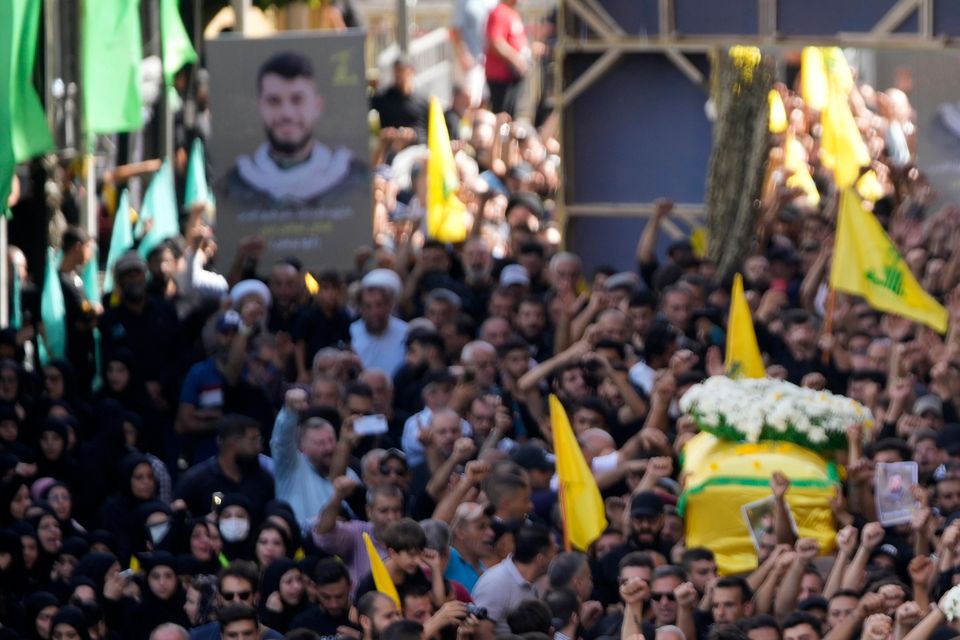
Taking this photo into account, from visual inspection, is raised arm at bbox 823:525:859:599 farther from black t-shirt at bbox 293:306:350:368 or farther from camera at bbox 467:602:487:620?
black t-shirt at bbox 293:306:350:368

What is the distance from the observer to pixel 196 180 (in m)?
22.7

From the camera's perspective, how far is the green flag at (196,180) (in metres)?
22.6

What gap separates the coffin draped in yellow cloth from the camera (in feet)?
48.7

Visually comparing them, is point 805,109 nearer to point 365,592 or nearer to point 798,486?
point 798,486

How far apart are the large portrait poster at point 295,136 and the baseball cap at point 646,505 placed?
5.37 metres

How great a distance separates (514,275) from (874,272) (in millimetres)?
2489

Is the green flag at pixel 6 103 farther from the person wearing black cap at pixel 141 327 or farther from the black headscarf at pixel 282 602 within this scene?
the black headscarf at pixel 282 602

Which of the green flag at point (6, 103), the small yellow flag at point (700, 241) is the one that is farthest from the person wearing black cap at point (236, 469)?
the small yellow flag at point (700, 241)

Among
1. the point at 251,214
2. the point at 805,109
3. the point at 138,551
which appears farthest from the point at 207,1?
the point at 138,551

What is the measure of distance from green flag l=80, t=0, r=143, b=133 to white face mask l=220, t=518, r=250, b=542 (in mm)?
5958

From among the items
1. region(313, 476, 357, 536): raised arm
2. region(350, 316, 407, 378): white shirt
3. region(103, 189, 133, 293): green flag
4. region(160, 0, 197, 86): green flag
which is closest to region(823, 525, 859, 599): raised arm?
region(313, 476, 357, 536): raised arm

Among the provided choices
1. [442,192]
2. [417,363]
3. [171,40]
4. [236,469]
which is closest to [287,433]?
[236,469]

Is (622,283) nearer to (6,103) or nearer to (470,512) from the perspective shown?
(6,103)

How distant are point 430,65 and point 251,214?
13.2 metres
